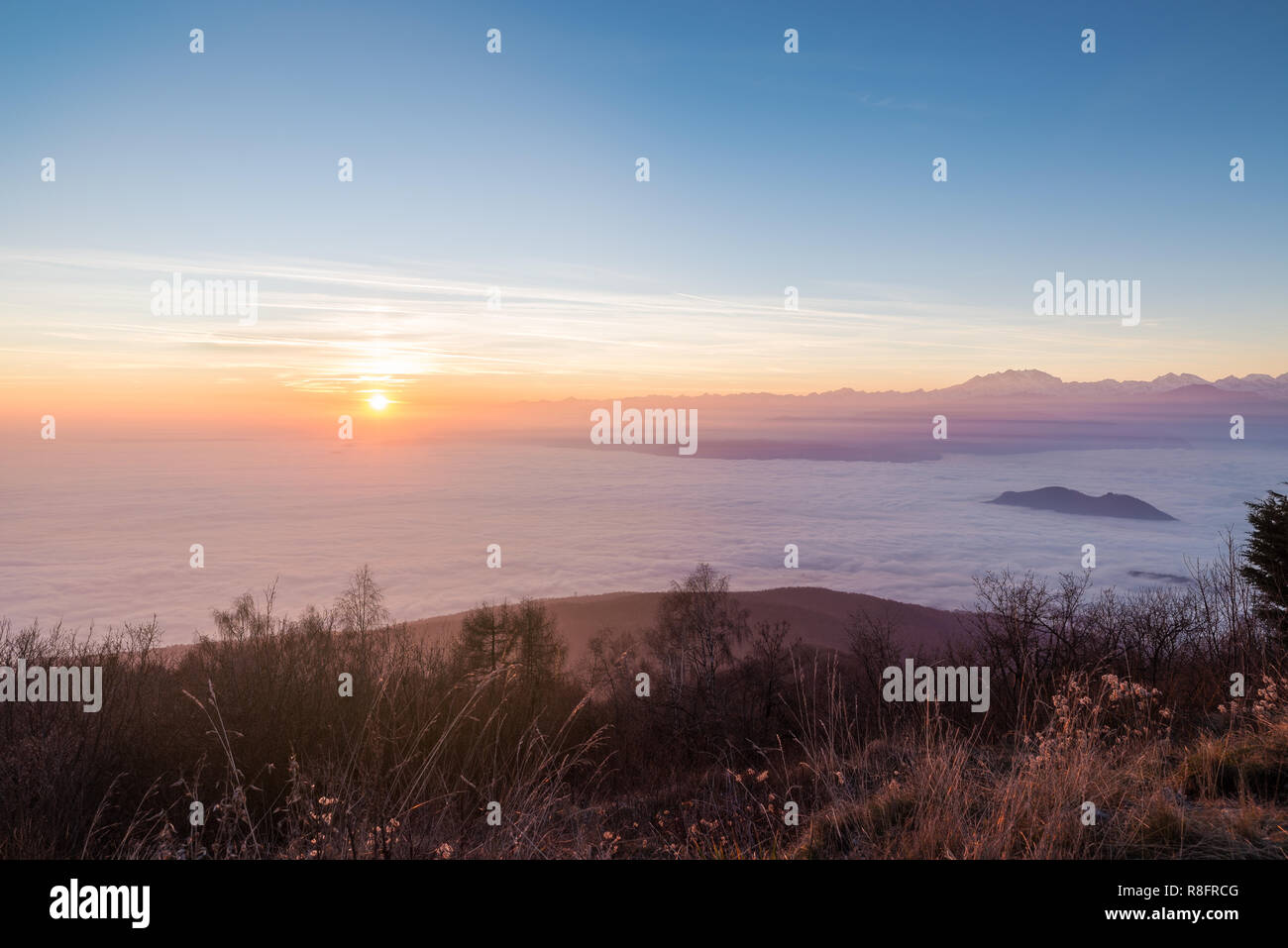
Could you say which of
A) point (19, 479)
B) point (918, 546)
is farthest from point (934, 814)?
point (19, 479)

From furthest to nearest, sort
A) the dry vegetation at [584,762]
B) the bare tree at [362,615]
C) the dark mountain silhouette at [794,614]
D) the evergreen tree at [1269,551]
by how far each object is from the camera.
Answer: the dark mountain silhouette at [794,614]
the bare tree at [362,615]
the evergreen tree at [1269,551]
the dry vegetation at [584,762]

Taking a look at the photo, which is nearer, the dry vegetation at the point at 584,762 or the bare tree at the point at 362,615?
the dry vegetation at the point at 584,762

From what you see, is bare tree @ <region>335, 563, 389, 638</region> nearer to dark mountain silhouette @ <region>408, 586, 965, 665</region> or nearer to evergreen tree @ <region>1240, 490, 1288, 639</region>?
dark mountain silhouette @ <region>408, 586, 965, 665</region>

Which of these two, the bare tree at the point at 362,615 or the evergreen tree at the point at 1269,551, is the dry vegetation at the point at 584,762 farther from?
the evergreen tree at the point at 1269,551

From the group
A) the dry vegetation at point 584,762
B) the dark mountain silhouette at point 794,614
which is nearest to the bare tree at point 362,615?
the dry vegetation at point 584,762

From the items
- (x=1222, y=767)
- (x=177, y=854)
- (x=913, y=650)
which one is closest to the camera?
(x=177, y=854)

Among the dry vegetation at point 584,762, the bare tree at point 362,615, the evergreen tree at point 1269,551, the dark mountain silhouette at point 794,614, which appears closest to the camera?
the dry vegetation at point 584,762

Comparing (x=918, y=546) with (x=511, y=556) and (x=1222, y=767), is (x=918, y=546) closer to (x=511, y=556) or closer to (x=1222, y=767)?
(x=511, y=556)

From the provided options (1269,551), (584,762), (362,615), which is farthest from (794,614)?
(584,762)
